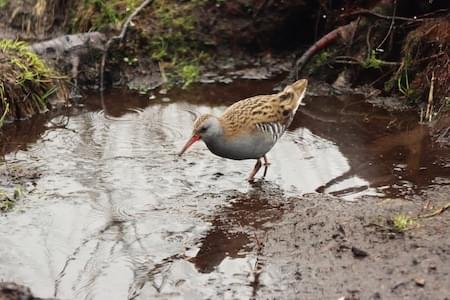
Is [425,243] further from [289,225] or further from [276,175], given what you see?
[276,175]

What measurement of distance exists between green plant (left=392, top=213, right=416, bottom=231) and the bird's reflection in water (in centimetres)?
99

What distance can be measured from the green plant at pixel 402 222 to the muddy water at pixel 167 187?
86 cm

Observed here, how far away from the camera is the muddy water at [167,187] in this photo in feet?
17.7

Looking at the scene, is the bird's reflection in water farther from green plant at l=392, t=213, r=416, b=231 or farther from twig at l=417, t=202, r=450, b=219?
twig at l=417, t=202, r=450, b=219

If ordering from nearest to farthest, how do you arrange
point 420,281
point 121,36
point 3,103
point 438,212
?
point 420,281 → point 438,212 → point 3,103 → point 121,36

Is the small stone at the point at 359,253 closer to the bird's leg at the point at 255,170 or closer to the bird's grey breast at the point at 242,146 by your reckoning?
the bird's grey breast at the point at 242,146

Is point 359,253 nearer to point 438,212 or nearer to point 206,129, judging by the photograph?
point 438,212

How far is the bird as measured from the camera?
677 cm

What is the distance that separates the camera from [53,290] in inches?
204

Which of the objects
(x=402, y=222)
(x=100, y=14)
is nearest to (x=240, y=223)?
(x=402, y=222)

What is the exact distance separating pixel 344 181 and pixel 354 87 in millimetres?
2665

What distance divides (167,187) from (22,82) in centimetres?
254

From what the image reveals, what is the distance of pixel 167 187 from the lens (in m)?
6.92

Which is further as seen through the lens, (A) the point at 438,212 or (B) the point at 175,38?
(B) the point at 175,38
